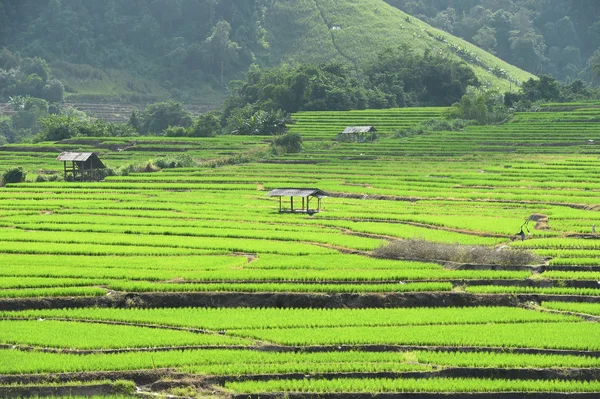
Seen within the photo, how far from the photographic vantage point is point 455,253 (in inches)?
1062

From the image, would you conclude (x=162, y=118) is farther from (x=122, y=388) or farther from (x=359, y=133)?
(x=122, y=388)

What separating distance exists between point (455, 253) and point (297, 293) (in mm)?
5552

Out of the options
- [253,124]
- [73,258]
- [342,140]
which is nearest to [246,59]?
[253,124]

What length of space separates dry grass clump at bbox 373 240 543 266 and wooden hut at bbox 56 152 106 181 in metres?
26.7

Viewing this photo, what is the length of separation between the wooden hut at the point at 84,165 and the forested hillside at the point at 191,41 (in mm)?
50595

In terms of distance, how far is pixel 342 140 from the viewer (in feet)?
222

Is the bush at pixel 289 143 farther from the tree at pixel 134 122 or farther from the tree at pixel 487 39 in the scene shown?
the tree at pixel 487 39

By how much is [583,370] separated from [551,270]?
25.2 feet

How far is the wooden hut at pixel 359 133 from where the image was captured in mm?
66250

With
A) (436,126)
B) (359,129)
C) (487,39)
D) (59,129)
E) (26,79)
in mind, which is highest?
(487,39)

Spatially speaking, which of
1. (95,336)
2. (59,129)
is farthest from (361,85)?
(95,336)

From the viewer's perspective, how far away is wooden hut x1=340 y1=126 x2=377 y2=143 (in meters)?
66.2

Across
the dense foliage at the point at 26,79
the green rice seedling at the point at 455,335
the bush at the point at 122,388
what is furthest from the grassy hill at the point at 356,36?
the bush at the point at 122,388

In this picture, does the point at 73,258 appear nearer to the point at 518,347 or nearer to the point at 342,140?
the point at 518,347
